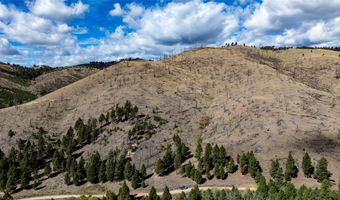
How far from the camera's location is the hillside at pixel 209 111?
116000mm

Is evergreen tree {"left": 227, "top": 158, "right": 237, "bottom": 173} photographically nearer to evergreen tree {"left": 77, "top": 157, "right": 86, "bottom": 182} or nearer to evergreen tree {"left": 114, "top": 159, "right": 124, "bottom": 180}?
evergreen tree {"left": 114, "top": 159, "right": 124, "bottom": 180}

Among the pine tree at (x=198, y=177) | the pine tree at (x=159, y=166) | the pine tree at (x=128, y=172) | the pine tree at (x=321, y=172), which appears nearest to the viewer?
the pine tree at (x=321, y=172)

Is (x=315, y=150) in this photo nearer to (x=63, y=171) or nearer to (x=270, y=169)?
(x=270, y=169)

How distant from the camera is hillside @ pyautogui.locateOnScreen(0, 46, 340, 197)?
116000mm

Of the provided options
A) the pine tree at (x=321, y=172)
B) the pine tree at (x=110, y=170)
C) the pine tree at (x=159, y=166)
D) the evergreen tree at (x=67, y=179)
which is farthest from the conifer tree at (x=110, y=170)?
the pine tree at (x=321, y=172)

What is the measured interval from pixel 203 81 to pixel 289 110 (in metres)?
56.8

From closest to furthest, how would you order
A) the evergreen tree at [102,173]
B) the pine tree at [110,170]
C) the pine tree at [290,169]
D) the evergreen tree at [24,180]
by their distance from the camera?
the pine tree at [290,169]
the pine tree at [110,170]
the evergreen tree at [102,173]
the evergreen tree at [24,180]

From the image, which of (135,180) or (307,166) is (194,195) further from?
(307,166)

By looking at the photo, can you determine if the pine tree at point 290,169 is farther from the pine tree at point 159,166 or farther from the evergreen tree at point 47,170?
the evergreen tree at point 47,170

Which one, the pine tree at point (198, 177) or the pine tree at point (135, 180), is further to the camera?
the pine tree at point (135, 180)

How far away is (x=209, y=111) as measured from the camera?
15250 centimetres

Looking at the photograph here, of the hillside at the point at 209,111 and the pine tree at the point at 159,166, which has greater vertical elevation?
the hillside at the point at 209,111

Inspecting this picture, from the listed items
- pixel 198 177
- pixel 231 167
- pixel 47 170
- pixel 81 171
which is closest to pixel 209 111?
pixel 231 167

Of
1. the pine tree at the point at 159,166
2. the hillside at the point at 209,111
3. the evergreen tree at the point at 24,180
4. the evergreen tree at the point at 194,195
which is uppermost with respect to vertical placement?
the hillside at the point at 209,111
